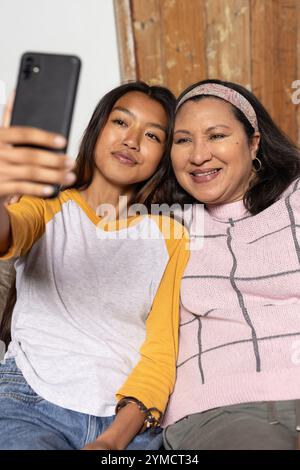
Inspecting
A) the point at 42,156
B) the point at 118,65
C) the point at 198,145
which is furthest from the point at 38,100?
the point at 118,65

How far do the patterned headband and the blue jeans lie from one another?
2.46ft

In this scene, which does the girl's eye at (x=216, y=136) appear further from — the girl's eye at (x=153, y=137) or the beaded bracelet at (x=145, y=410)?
the beaded bracelet at (x=145, y=410)

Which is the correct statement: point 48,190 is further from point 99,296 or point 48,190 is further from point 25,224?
point 99,296

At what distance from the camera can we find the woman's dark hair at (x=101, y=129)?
1344 mm

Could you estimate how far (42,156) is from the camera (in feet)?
2.41

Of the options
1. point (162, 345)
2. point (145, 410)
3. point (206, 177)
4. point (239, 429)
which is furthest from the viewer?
point (206, 177)

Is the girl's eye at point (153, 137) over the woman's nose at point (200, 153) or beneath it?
over

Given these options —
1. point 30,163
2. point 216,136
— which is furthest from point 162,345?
point 30,163

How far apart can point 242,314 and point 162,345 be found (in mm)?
183

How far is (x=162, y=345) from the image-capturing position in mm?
1198

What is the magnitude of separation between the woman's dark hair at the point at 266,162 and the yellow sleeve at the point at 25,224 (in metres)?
0.40

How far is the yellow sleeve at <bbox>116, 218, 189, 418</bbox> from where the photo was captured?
112 centimetres

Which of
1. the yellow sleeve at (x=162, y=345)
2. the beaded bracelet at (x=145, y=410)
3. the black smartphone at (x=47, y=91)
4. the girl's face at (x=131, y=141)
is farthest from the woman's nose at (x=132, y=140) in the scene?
the beaded bracelet at (x=145, y=410)
